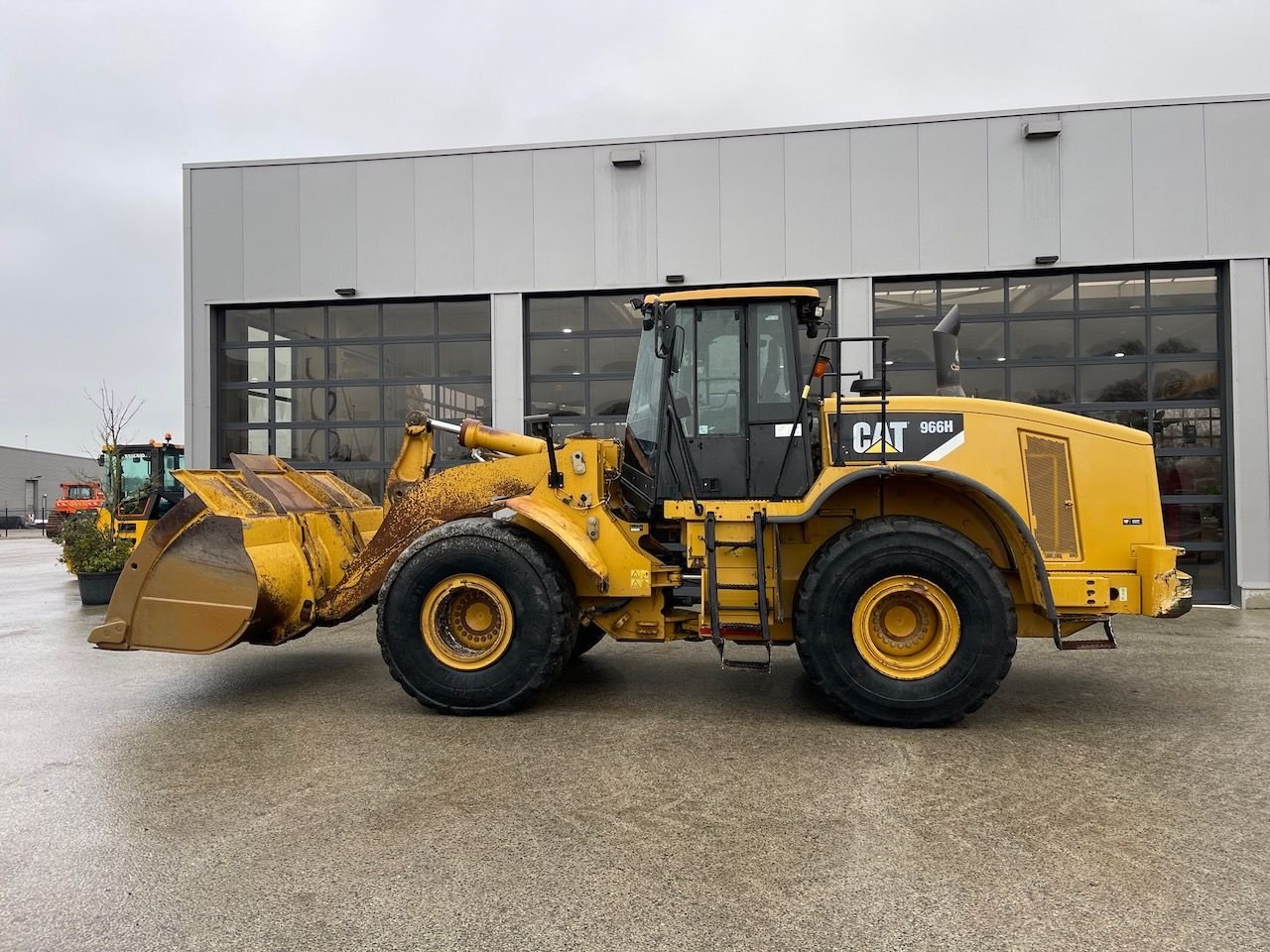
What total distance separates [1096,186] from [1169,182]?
0.79 m

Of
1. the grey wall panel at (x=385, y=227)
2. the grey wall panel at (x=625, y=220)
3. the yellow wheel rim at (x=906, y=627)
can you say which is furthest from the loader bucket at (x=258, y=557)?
the grey wall panel at (x=625, y=220)

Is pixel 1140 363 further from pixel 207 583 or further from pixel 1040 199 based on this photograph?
pixel 207 583

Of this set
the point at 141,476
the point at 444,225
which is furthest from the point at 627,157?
the point at 141,476

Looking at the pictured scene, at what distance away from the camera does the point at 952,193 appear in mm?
9383

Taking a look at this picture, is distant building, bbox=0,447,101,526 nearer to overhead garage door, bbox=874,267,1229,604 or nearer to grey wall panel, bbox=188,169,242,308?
grey wall panel, bbox=188,169,242,308

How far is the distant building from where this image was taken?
177 ft

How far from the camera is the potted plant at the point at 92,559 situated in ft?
31.9

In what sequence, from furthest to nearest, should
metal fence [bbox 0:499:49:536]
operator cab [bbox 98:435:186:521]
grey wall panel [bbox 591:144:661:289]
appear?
metal fence [bbox 0:499:49:536] < operator cab [bbox 98:435:186:521] < grey wall panel [bbox 591:144:661:289]

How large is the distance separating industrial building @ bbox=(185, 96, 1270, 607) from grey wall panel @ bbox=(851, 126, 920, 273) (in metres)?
0.03

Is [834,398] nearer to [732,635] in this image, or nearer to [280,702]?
[732,635]

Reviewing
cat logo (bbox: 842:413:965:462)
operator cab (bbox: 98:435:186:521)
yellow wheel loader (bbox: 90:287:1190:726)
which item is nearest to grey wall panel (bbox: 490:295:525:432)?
yellow wheel loader (bbox: 90:287:1190:726)

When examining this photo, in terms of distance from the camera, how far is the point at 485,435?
5664mm

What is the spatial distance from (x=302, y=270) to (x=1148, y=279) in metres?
10.8

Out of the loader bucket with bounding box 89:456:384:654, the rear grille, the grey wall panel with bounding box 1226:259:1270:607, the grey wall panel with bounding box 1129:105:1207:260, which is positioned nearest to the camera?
the rear grille
